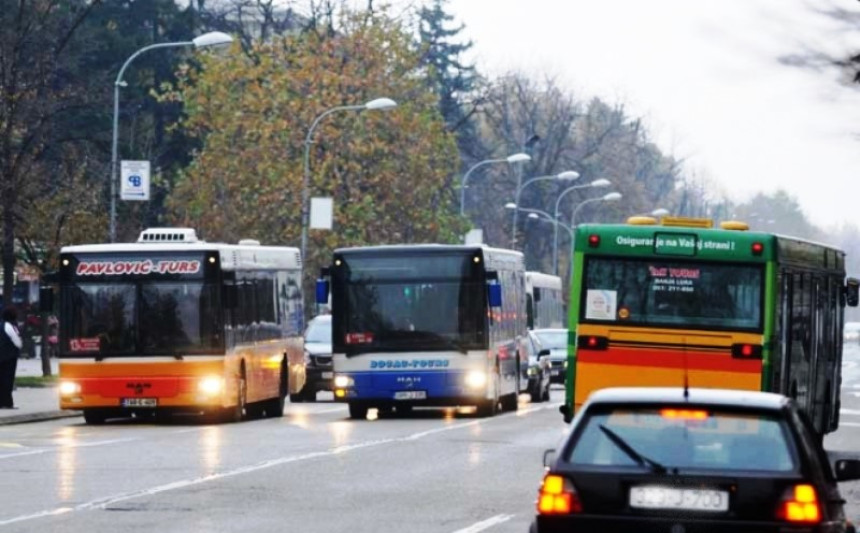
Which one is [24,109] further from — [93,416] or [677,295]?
[677,295]

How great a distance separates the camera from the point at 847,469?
12.9 m

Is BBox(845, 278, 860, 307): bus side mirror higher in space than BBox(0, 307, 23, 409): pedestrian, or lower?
higher

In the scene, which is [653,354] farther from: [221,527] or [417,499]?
[221,527]

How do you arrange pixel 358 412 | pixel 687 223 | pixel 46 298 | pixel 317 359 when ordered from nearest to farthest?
pixel 687 223 < pixel 46 298 < pixel 358 412 < pixel 317 359

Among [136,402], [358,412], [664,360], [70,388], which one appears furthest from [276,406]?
[664,360]

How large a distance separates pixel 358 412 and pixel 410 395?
116 centimetres

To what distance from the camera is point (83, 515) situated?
60.3 feet

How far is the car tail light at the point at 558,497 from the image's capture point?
11555 mm

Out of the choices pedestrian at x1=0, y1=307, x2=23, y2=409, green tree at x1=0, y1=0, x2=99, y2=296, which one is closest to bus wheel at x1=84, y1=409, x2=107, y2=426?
pedestrian at x1=0, y1=307, x2=23, y2=409

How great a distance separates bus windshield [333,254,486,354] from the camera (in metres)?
37.8

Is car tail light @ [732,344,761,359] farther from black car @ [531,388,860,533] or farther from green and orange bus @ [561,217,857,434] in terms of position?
black car @ [531,388,860,533]

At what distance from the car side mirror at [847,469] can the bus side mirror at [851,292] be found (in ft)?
65.9

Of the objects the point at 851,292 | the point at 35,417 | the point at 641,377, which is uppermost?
the point at 851,292

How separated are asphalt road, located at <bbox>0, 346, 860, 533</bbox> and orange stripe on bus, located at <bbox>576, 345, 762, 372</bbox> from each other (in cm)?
132
